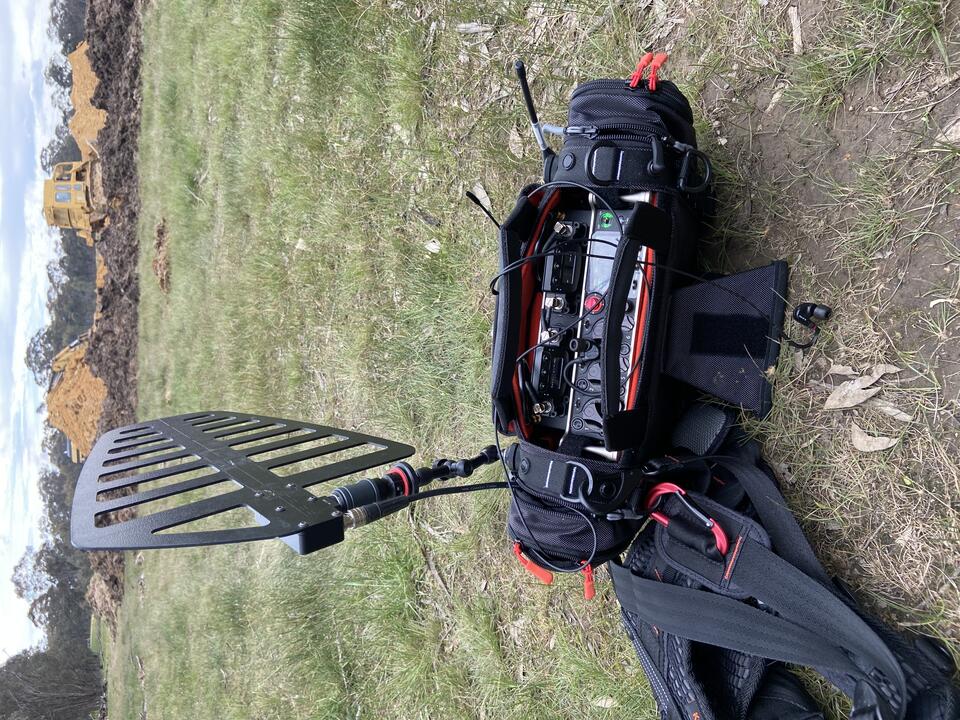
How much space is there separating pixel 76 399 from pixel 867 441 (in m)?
9.56

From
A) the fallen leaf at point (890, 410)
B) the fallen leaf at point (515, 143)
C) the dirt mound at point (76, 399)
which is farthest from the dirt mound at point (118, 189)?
the fallen leaf at point (890, 410)

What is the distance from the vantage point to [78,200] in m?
8.37

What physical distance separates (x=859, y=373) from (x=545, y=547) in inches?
48.3

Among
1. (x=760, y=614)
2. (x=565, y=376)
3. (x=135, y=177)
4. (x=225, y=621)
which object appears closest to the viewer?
(x=760, y=614)

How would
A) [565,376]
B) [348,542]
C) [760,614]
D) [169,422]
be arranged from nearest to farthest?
[760,614] → [565,376] → [169,422] → [348,542]

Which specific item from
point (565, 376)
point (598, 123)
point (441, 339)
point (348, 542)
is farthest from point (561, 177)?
point (348, 542)

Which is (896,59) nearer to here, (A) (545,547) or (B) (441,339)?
(A) (545,547)

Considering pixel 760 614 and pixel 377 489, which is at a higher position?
pixel 377 489

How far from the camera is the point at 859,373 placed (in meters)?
2.21

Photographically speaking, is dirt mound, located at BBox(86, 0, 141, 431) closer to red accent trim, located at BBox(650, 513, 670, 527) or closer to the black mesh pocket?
the black mesh pocket

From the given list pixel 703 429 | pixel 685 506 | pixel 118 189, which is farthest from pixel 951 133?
pixel 118 189

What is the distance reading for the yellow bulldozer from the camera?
8.32m

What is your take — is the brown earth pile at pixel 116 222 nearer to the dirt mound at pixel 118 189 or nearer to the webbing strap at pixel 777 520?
the dirt mound at pixel 118 189

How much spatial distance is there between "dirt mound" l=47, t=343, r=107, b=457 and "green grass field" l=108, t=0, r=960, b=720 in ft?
9.40
